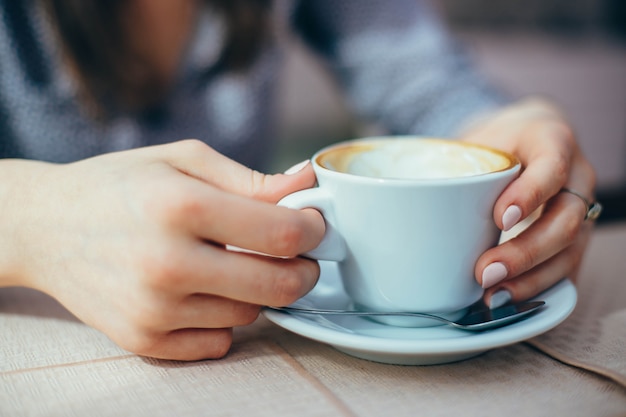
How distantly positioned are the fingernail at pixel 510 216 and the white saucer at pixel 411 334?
69 mm

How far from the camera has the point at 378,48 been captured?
1.08 m

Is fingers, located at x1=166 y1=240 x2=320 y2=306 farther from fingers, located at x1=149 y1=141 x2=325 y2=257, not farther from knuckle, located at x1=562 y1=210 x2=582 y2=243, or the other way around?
knuckle, located at x1=562 y1=210 x2=582 y2=243

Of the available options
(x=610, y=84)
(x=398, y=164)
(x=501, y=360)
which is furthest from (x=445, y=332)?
(x=610, y=84)

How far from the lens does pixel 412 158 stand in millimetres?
558

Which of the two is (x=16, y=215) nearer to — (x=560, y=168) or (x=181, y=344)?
(x=181, y=344)

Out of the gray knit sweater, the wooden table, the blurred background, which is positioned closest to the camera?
the wooden table

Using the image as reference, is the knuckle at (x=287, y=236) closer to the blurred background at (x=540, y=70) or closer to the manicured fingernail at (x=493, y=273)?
the manicured fingernail at (x=493, y=273)

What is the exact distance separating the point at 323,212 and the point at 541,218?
0.19 meters

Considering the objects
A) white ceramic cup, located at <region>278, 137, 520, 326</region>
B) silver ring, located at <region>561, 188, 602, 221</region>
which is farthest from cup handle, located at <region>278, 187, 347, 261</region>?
silver ring, located at <region>561, 188, 602, 221</region>

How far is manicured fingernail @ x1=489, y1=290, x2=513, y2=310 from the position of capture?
47cm

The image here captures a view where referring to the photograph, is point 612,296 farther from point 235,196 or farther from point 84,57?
point 84,57

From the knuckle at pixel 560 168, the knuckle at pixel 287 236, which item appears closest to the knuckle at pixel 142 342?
the knuckle at pixel 287 236

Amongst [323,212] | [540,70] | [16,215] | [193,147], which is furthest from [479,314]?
[540,70]

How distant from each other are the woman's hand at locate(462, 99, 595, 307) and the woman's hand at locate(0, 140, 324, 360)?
14 centimetres
